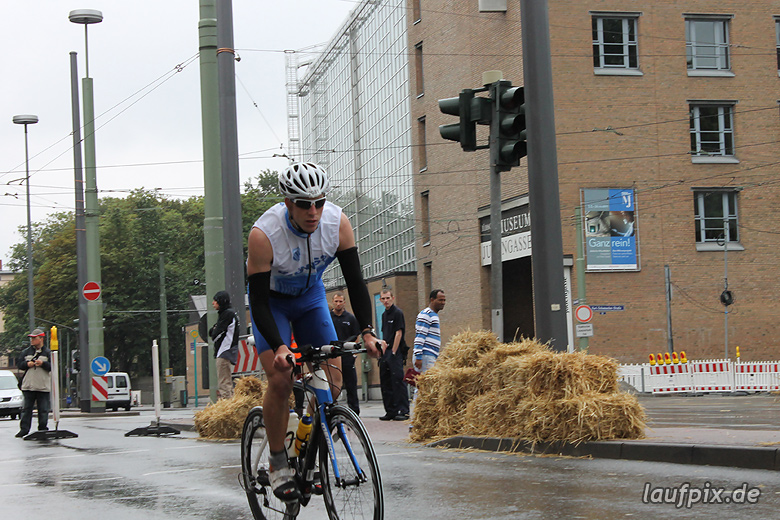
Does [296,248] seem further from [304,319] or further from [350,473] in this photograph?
[350,473]

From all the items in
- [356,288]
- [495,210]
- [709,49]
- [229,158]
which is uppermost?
[709,49]

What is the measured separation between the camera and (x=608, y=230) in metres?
34.3

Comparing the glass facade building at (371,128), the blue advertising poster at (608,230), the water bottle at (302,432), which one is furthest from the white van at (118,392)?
the water bottle at (302,432)

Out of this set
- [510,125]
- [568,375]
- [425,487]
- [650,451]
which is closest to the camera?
[425,487]

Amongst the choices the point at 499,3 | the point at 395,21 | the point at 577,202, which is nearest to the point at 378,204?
the point at 395,21

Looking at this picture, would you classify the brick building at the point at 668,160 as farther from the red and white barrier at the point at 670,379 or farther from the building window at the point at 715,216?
the red and white barrier at the point at 670,379

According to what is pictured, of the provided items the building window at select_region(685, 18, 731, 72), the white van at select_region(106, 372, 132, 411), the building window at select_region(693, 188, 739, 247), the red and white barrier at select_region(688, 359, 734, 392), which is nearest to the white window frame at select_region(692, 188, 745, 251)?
the building window at select_region(693, 188, 739, 247)

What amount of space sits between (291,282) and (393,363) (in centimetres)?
1017

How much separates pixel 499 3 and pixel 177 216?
55552mm

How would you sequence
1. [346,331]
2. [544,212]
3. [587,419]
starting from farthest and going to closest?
[346,331] < [544,212] < [587,419]

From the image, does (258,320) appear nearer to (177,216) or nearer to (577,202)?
(577,202)

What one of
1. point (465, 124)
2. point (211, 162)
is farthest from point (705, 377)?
point (465, 124)

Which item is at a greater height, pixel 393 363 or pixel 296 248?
pixel 296 248

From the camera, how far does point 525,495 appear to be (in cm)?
661
